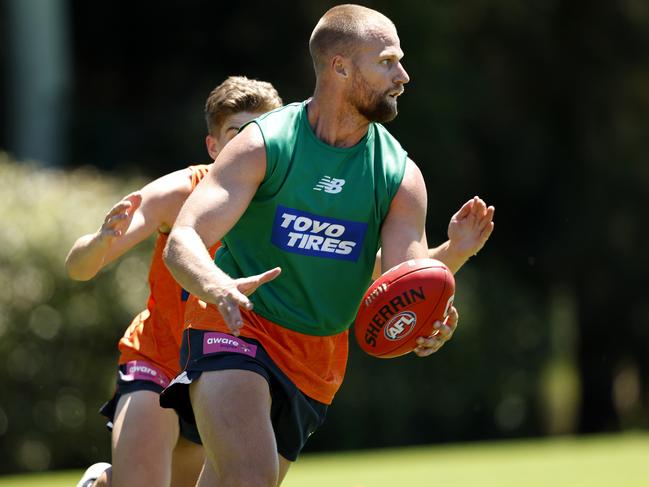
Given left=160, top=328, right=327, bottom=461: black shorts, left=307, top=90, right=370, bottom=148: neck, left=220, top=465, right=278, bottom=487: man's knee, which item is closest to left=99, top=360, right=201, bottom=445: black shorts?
left=160, top=328, right=327, bottom=461: black shorts

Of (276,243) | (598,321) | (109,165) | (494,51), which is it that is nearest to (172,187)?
(276,243)

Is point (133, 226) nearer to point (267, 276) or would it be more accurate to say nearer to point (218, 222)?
point (218, 222)


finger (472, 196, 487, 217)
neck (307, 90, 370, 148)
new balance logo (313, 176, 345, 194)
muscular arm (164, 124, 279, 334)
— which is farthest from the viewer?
finger (472, 196, 487, 217)

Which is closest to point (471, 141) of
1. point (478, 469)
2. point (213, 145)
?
point (478, 469)

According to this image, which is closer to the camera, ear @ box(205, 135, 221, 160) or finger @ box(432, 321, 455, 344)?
finger @ box(432, 321, 455, 344)

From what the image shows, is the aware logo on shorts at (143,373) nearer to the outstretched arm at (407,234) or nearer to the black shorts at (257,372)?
the black shorts at (257,372)

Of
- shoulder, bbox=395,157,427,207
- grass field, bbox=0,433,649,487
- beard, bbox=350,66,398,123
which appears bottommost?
grass field, bbox=0,433,649,487

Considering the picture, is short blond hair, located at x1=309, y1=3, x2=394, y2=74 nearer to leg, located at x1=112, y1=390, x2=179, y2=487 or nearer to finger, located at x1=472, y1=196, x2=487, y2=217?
finger, located at x1=472, y1=196, x2=487, y2=217

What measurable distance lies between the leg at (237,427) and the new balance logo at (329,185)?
2.43ft

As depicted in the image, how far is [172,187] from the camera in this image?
5.67 metres

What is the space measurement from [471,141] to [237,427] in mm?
15175

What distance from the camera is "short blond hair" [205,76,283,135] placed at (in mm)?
5891

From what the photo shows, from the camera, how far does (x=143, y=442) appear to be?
18.1 feet

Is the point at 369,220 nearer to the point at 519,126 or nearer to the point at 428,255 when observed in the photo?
the point at 428,255
